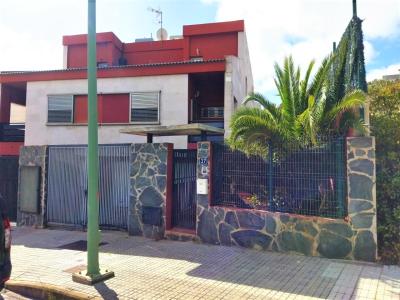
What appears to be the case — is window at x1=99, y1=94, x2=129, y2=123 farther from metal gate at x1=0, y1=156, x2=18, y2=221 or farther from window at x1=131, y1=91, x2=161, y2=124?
metal gate at x1=0, y1=156, x2=18, y2=221

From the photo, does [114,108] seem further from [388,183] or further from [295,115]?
[388,183]

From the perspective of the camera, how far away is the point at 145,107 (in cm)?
1459

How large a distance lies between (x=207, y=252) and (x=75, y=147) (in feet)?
16.8

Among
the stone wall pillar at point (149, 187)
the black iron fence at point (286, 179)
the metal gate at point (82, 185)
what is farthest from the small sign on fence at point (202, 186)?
the metal gate at point (82, 185)

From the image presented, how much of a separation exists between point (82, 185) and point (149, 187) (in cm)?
228

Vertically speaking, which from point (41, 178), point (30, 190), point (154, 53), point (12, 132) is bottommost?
point (30, 190)

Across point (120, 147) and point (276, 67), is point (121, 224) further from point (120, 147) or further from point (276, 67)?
point (276, 67)

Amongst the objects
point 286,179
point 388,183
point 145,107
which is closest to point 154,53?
point 145,107

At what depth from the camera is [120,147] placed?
9836 millimetres

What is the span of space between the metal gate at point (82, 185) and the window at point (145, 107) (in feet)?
15.1

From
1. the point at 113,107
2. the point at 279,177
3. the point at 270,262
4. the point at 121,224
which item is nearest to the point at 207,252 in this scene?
the point at 270,262

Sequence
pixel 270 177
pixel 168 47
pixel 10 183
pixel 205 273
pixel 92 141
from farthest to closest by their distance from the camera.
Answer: pixel 168 47 → pixel 10 183 → pixel 270 177 → pixel 205 273 → pixel 92 141

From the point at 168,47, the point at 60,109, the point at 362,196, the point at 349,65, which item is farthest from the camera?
the point at 168,47

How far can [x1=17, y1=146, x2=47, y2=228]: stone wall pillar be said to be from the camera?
10.4 meters
